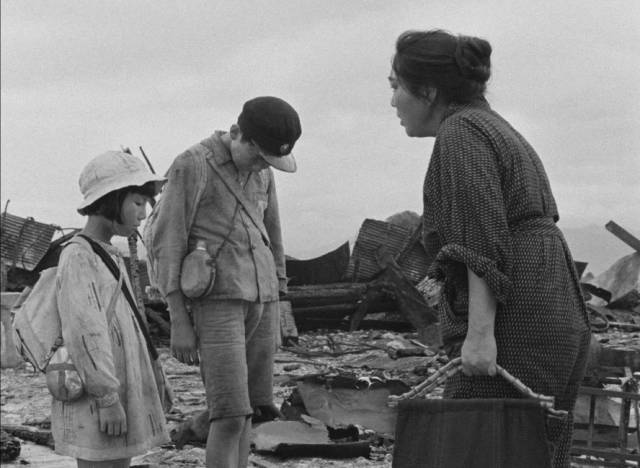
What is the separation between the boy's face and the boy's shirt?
51 millimetres

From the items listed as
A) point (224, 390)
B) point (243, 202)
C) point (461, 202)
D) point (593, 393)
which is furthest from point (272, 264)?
point (461, 202)

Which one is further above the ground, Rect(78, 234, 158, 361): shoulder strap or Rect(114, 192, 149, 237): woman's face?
Rect(114, 192, 149, 237): woman's face

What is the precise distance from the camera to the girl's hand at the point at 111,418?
3738mm

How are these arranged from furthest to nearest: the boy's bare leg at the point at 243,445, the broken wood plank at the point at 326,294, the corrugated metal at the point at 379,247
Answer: the corrugated metal at the point at 379,247 → the broken wood plank at the point at 326,294 → the boy's bare leg at the point at 243,445

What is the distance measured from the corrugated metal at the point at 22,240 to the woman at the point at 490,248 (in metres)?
13.0

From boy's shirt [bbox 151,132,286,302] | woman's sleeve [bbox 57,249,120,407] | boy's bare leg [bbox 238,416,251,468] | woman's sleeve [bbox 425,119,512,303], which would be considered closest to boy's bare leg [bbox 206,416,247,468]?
boy's bare leg [bbox 238,416,251,468]

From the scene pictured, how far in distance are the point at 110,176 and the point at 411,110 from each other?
1298 millimetres

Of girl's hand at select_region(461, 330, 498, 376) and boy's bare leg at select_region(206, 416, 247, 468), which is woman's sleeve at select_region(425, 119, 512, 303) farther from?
boy's bare leg at select_region(206, 416, 247, 468)

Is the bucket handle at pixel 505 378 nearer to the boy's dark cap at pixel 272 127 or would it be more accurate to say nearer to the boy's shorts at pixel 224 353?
the boy's shorts at pixel 224 353

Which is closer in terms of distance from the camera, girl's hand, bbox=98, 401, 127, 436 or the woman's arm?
the woman's arm

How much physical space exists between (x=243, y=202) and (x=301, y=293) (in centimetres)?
1147

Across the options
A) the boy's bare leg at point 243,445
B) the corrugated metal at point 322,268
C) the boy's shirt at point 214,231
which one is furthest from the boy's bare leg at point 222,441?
the corrugated metal at point 322,268

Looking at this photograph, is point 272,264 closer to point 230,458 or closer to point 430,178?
point 230,458

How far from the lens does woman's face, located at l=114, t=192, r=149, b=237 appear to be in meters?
3.97
